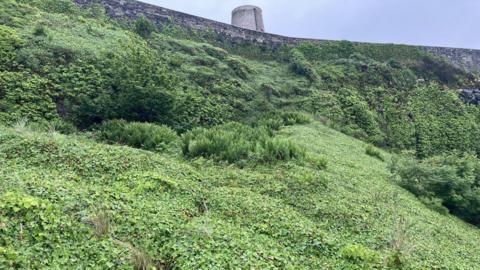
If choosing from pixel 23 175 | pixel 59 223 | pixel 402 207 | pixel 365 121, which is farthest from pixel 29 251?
pixel 365 121

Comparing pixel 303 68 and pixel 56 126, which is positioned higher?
pixel 303 68

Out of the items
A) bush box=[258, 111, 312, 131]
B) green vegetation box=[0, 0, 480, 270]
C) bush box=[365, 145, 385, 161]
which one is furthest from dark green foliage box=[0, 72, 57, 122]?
bush box=[365, 145, 385, 161]

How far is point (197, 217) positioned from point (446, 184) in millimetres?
7371

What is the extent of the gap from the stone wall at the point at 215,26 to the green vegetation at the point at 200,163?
2.64 ft

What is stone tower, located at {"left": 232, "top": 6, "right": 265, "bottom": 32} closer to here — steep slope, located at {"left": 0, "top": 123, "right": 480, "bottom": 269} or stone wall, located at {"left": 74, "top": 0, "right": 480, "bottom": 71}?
stone wall, located at {"left": 74, "top": 0, "right": 480, "bottom": 71}

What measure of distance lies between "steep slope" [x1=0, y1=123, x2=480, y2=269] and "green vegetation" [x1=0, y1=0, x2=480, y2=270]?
28 mm

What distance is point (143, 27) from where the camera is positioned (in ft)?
71.3

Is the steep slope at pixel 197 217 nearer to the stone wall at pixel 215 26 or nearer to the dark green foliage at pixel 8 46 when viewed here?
the dark green foliage at pixel 8 46

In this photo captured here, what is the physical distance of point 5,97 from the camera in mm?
11641

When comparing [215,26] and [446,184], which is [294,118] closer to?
[446,184]

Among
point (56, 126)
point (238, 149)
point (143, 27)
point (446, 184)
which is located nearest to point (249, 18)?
point (143, 27)

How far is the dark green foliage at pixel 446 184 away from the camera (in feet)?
34.5

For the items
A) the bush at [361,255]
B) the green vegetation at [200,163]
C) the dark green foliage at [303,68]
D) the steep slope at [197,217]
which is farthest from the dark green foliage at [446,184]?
the dark green foliage at [303,68]

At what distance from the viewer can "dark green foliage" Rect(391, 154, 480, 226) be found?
1052 centimetres
